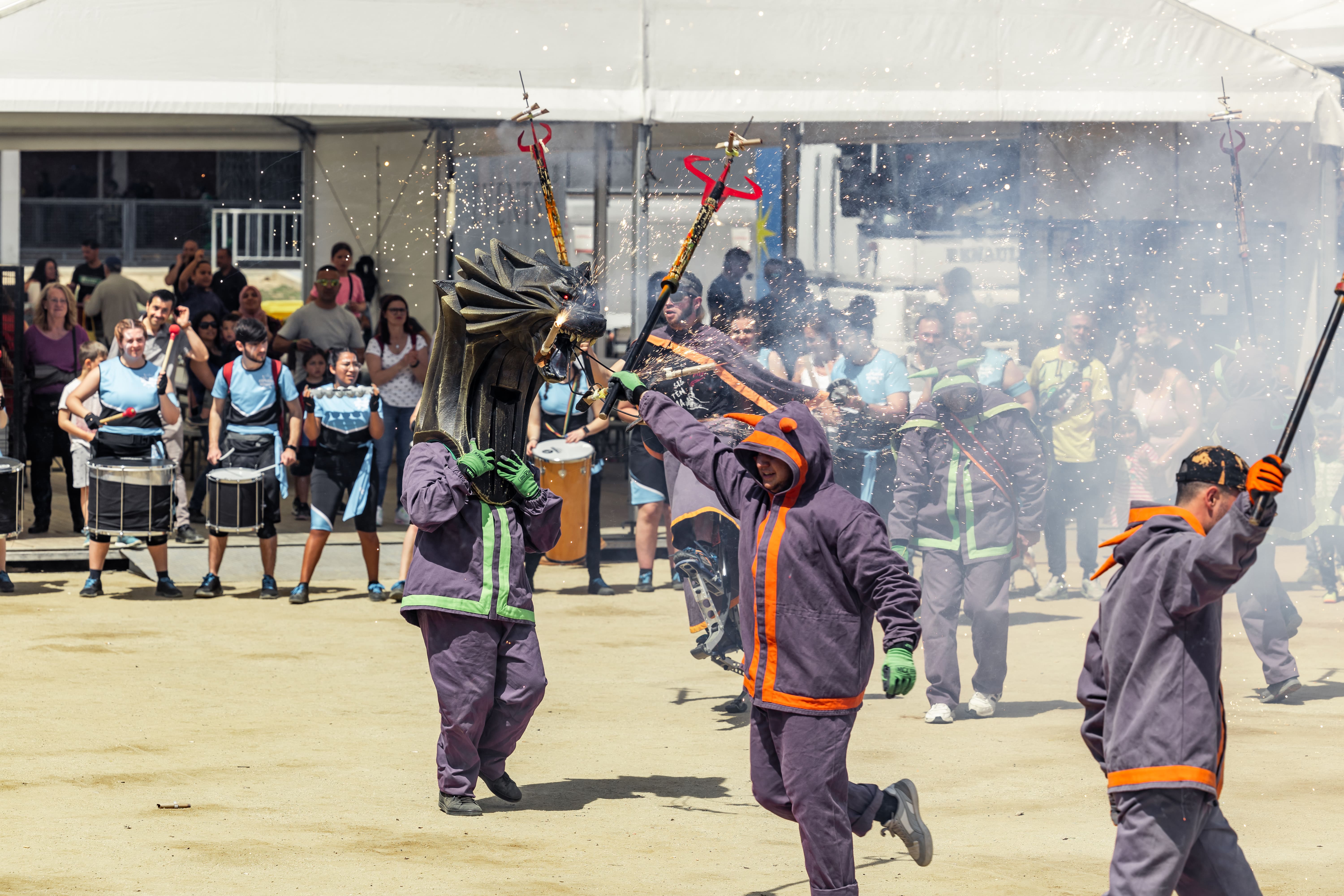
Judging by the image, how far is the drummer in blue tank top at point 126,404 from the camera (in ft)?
32.4

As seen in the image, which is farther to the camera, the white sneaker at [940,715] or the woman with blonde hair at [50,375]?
the woman with blonde hair at [50,375]

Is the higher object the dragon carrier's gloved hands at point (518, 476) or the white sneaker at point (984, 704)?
the dragon carrier's gloved hands at point (518, 476)

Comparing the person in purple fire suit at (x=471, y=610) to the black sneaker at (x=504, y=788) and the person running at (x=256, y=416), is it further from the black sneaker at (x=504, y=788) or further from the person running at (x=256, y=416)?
the person running at (x=256, y=416)

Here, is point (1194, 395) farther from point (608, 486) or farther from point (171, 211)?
point (171, 211)

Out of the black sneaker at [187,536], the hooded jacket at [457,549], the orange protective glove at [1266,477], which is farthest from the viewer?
the black sneaker at [187,536]

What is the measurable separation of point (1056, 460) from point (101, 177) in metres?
22.6

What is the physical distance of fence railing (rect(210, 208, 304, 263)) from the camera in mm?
20016

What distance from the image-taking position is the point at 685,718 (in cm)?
750

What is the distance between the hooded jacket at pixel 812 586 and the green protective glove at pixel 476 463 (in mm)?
1368

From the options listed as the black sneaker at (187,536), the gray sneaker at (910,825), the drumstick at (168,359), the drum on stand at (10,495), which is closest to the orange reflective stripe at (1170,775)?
the gray sneaker at (910,825)

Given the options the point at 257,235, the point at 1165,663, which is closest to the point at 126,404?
the point at 1165,663

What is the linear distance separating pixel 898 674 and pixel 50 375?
866 cm

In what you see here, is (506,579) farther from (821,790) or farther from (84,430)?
(84,430)

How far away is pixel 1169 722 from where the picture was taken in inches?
158
